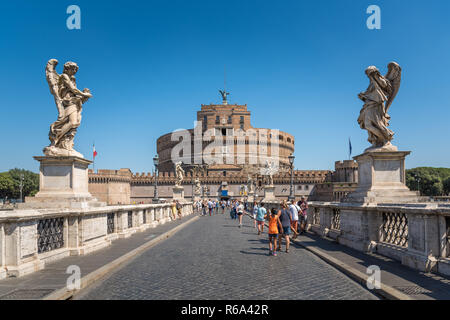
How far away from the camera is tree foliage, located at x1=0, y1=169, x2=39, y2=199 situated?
81938mm

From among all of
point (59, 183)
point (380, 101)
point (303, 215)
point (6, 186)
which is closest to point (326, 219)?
point (303, 215)

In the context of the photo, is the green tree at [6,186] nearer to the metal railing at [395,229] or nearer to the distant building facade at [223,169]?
the distant building facade at [223,169]

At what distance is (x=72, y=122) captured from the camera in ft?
31.3

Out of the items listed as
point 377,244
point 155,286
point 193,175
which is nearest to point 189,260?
point 155,286

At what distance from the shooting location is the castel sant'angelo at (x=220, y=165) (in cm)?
8325

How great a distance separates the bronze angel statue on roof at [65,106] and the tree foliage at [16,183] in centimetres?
8246

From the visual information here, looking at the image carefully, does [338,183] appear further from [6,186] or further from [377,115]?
[377,115]

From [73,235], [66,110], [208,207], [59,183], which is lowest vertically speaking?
[208,207]

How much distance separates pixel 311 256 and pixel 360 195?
72.1 inches

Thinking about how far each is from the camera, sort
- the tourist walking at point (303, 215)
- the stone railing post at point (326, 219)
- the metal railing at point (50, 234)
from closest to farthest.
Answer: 1. the metal railing at point (50, 234)
2. the stone railing post at point (326, 219)
3. the tourist walking at point (303, 215)

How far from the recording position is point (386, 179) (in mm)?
9078

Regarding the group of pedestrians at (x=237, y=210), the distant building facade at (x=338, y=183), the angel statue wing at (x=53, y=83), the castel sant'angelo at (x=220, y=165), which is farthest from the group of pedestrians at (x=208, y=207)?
the distant building facade at (x=338, y=183)

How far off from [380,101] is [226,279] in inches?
222

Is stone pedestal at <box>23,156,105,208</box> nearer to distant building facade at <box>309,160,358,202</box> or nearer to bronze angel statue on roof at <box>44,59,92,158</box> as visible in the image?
bronze angel statue on roof at <box>44,59,92,158</box>
